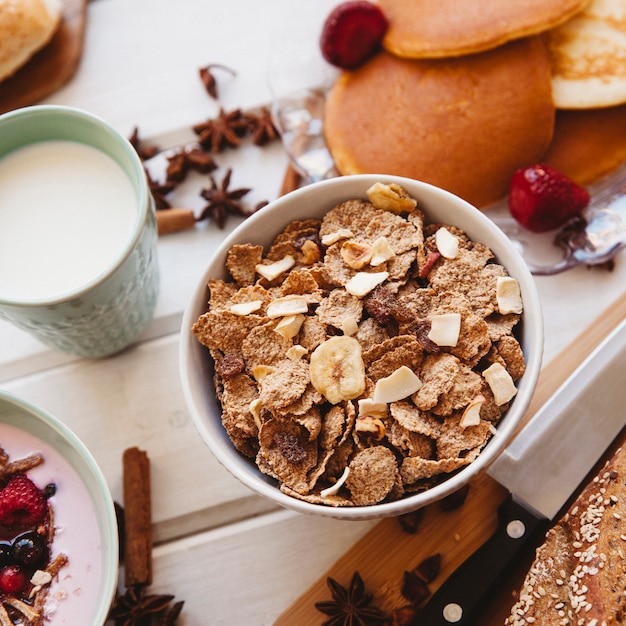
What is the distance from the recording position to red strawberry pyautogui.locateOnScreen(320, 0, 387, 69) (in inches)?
47.6

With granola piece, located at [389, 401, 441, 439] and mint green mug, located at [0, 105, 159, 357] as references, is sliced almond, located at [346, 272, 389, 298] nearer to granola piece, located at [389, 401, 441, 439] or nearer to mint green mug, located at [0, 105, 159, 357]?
granola piece, located at [389, 401, 441, 439]

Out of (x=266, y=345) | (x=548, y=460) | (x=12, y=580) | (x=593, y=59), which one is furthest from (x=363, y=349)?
(x=593, y=59)

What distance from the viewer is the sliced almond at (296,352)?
35.5 inches

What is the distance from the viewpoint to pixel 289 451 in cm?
86

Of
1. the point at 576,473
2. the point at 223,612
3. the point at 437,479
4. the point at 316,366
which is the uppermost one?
the point at 316,366

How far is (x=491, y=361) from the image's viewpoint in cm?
89

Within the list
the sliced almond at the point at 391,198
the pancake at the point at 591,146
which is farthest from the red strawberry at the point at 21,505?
the pancake at the point at 591,146

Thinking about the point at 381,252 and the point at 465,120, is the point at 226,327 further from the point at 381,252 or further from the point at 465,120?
the point at 465,120

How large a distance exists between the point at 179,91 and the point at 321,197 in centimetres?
54

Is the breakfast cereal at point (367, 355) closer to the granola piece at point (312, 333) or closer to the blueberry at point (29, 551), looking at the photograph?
the granola piece at point (312, 333)

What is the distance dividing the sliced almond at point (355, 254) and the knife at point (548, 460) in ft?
1.18

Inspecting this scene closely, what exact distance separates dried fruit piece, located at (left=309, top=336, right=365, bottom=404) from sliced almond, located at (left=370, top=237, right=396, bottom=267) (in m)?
0.12

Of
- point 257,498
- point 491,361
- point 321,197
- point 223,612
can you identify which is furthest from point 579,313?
point 223,612

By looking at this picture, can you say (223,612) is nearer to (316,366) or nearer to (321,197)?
(316,366)
